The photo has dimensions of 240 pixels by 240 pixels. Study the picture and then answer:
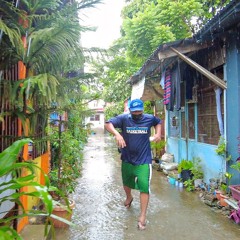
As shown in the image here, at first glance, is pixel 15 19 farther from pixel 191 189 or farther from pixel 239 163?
pixel 191 189

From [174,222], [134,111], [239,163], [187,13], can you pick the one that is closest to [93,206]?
[174,222]

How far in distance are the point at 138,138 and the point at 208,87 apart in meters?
3.12

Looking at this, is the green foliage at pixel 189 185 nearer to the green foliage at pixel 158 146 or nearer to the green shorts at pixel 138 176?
the green shorts at pixel 138 176

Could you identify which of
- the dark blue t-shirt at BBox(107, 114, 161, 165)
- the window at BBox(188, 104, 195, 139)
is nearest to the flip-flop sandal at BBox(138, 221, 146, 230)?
the dark blue t-shirt at BBox(107, 114, 161, 165)

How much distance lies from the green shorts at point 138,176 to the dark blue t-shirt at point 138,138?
85 mm

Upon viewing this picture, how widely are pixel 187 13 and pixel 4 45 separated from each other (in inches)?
381

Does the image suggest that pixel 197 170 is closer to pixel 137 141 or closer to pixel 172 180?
pixel 172 180

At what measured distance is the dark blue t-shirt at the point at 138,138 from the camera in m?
4.18

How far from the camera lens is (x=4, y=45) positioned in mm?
2416

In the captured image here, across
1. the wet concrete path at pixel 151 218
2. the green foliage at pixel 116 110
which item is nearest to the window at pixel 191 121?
the wet concrete path at pixel 151 218

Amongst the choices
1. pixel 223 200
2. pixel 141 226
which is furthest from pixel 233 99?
pixel 141 226

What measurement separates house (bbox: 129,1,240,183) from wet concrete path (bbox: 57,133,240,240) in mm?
1056

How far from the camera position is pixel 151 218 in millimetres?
4570

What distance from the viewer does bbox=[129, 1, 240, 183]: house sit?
5.30 metres
